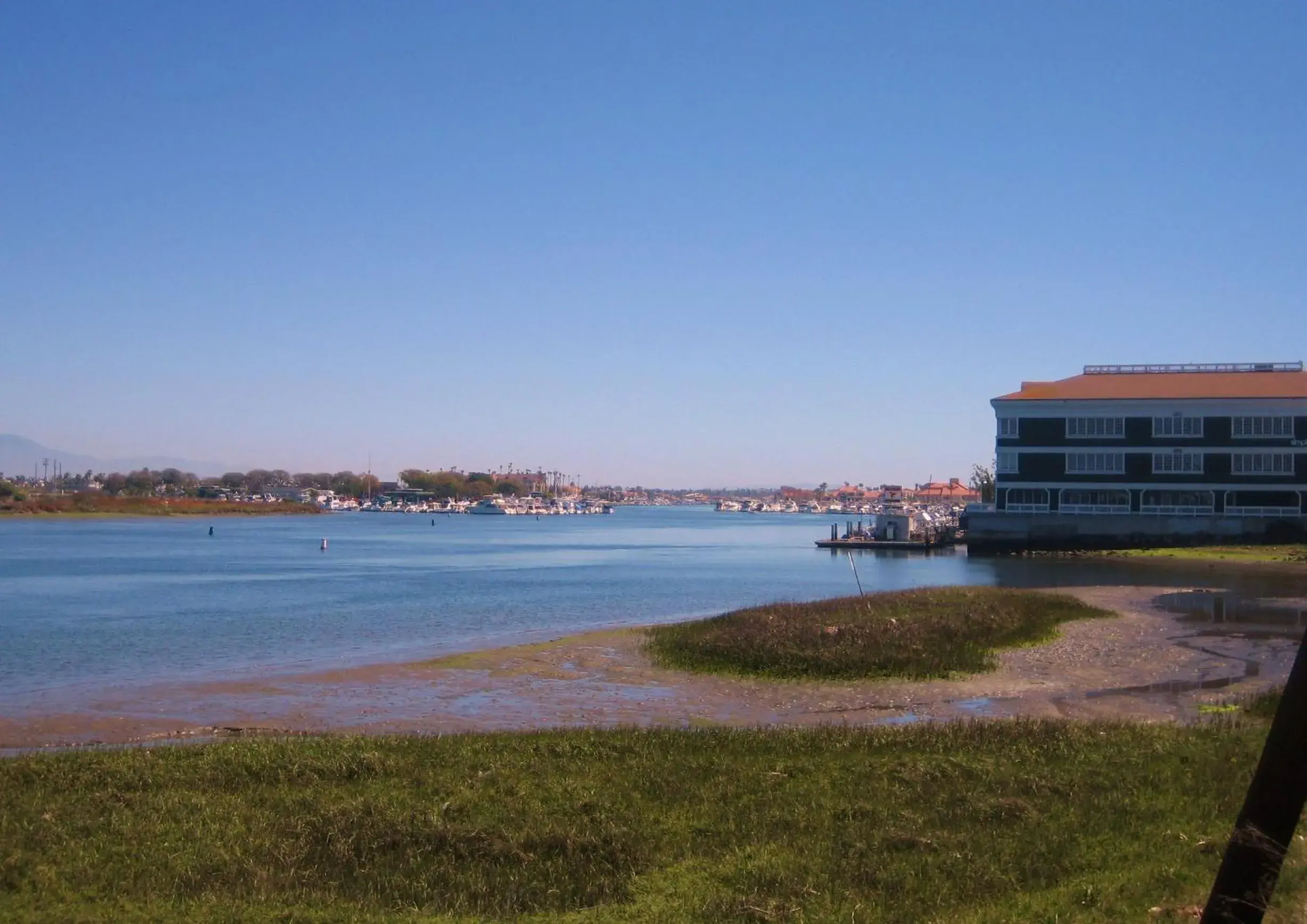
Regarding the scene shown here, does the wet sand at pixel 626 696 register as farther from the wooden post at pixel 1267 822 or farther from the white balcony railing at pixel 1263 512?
the white balcony railing at pixel 1263 512

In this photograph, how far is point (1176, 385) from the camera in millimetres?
92188

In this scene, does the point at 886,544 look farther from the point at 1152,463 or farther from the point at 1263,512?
the point at 1263,512

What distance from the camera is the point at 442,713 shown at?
2347 cm

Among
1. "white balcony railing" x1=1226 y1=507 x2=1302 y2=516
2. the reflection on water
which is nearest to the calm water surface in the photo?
the reflection on water

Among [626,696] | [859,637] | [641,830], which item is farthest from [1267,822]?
[859,637]

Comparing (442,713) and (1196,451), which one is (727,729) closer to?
(442,713)

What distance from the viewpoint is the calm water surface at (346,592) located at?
33719 millimetres

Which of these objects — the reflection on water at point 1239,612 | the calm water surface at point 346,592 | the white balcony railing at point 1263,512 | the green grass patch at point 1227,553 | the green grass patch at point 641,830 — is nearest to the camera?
the green grass patch at point 641,830

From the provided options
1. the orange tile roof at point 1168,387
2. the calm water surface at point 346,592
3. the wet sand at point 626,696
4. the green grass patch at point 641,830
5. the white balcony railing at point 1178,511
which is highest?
the orange tile roof at point 1168,387

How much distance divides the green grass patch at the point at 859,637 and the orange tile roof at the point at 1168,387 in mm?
56716

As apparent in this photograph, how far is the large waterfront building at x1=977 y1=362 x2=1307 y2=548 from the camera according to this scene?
84.3 metres

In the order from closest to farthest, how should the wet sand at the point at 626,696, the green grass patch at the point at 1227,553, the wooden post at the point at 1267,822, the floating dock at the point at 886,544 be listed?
the wooden post at the point at 1267,822
the wet sand at the point at 626,696
the green grass patch at the point at 1227,553
the floating dock at the point at 886,544

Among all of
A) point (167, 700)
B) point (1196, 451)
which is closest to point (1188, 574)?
point (1196, 451)

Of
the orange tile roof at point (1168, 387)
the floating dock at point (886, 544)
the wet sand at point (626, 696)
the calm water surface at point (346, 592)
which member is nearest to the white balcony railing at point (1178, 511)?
the orange tile roof at point (1168, 387)
